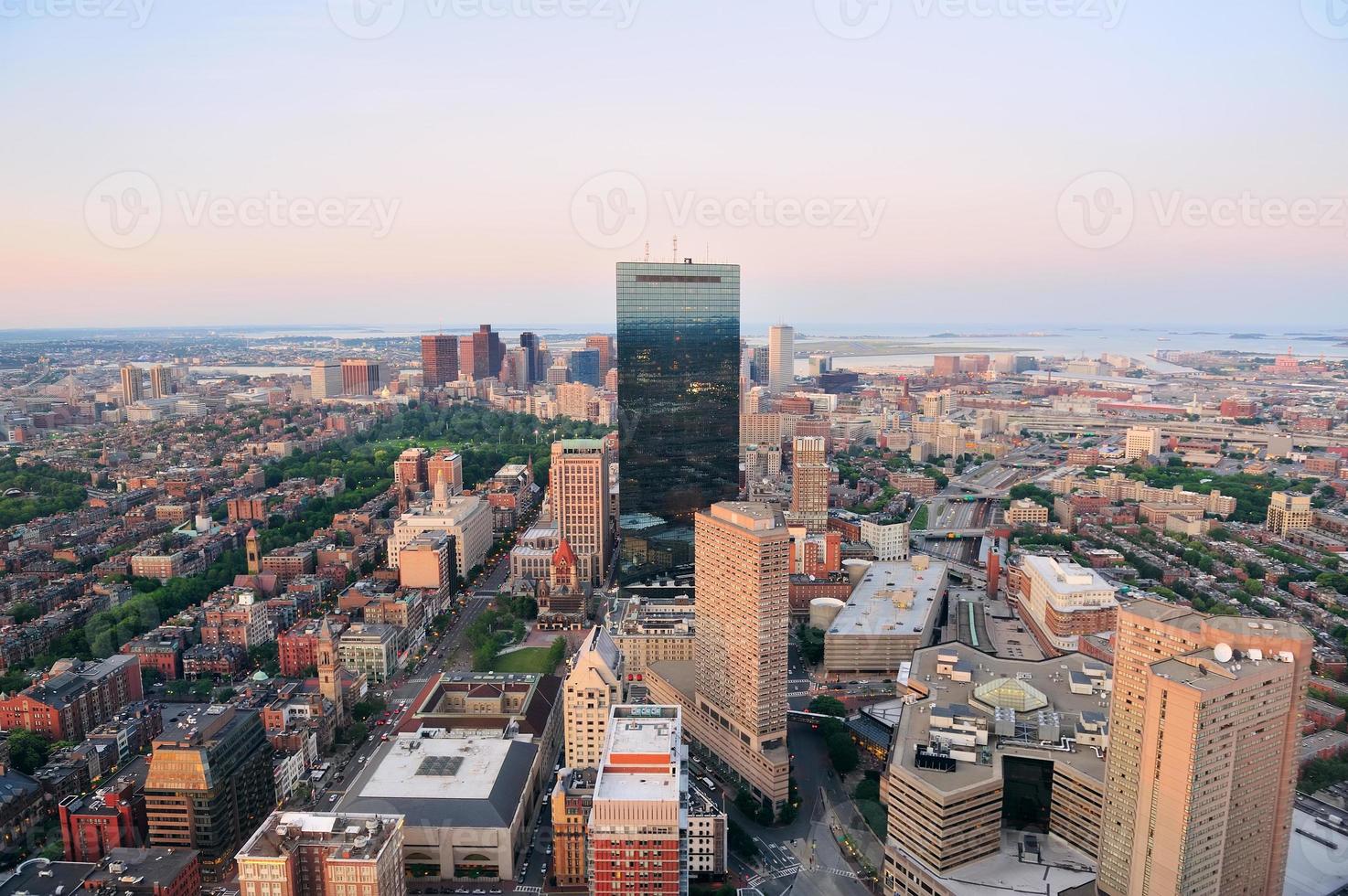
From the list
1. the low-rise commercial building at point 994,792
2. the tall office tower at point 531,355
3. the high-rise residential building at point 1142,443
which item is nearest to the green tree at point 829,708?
the low-rise commercial building at point 994,792

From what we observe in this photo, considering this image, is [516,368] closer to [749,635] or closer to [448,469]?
[448,469]

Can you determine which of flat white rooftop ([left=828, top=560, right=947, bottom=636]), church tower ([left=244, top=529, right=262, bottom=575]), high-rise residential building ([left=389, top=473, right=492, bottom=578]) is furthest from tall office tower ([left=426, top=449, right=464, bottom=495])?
flat white rooftop ([left=828, top=560, right=947, bottom=636])

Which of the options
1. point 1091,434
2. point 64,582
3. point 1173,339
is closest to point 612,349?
point 1091,434

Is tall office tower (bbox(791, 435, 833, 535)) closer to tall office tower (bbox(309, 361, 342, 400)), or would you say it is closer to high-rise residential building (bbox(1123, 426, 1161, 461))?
high-rise residential building (bbox(1123, 426, 1161, 461))

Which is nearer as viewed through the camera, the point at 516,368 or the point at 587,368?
the point at 587,368

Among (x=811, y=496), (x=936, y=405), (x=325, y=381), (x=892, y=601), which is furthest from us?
(x=325, y=381)

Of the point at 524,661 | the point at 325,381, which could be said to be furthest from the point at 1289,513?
the point at 325,381
